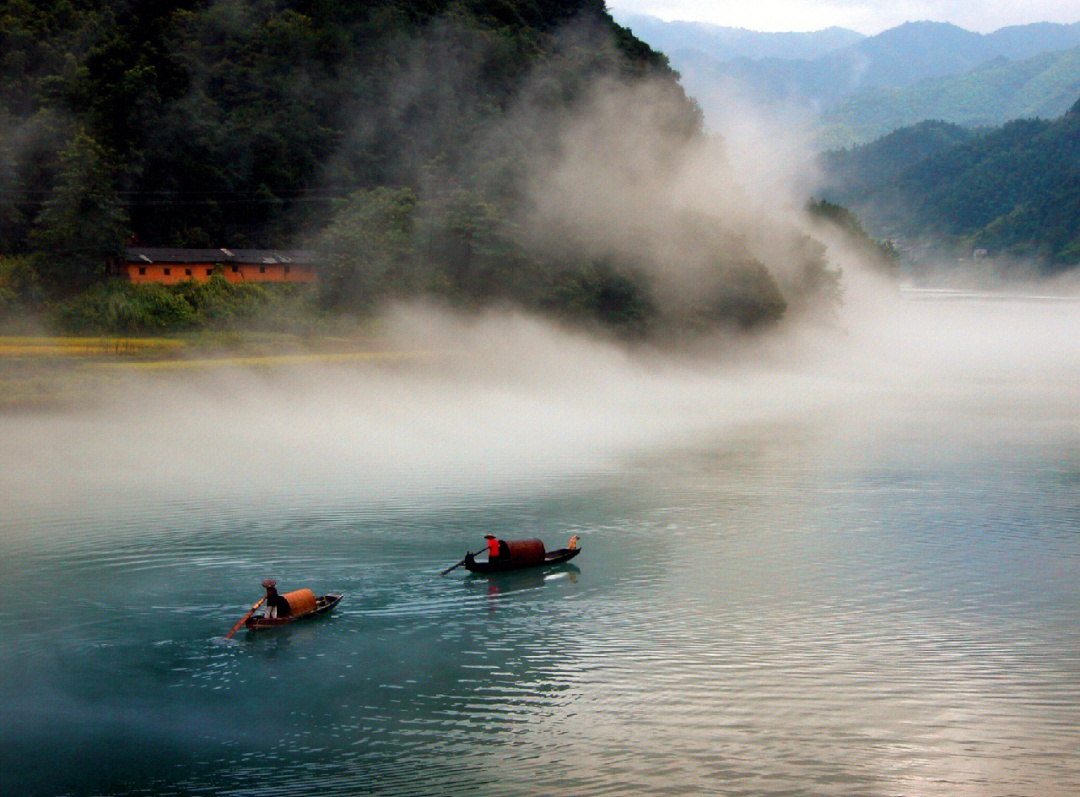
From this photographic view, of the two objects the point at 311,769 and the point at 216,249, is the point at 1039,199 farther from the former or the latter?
the point at 311,769

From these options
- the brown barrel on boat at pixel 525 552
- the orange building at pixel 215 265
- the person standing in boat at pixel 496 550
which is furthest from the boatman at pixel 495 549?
the orange building at pixel 215 265

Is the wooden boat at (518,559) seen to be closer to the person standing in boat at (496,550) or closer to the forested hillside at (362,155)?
the person standing in boat at (496,550)

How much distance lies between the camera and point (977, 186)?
470 feet

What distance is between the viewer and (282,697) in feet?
42.3

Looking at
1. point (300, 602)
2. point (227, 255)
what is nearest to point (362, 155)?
point (227, 255)

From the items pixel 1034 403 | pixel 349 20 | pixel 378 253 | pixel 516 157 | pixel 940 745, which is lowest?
pixel 940 745

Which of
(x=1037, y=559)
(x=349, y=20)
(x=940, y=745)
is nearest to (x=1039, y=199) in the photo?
(x=349, y=20)

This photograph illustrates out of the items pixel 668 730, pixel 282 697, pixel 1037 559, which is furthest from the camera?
pixel 1037 559

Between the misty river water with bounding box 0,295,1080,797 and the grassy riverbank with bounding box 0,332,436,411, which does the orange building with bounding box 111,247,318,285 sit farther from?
the misty river water with bounding box 0,295,1080,797

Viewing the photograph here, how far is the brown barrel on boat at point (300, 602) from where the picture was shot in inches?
585

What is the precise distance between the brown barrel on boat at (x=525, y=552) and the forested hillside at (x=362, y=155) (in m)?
25.1

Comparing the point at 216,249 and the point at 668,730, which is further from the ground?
the point at 216,249

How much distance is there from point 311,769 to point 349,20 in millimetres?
48593

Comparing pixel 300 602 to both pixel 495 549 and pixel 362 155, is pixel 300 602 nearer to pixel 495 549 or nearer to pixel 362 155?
pixel 495 549
